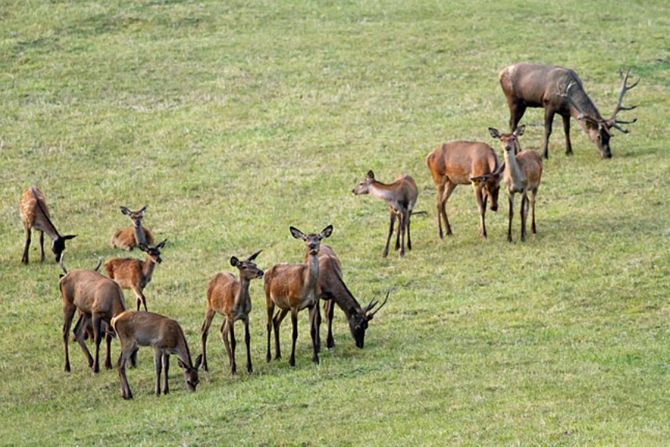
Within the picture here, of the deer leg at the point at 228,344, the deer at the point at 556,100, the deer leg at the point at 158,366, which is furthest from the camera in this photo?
the deer at the point at 556,100

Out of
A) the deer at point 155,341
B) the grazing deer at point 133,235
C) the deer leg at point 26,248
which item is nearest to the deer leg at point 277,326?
the deer at point 155,341

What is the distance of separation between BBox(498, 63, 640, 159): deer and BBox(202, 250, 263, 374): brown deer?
11841 mm

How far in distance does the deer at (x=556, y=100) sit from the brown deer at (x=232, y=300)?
38.8 feet

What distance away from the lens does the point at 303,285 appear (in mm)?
17609

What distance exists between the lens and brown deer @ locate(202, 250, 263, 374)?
17.5 m

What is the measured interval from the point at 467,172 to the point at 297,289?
6.64 m

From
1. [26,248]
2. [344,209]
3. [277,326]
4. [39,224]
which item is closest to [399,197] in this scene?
[344,209]

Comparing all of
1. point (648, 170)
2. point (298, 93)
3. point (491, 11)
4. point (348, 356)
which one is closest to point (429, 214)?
point (648, 170)

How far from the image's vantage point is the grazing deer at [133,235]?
23.9 meters

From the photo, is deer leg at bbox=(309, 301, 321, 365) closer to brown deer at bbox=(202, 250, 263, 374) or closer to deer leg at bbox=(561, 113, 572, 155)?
brown deer at bbox=(202, 250, 263, 374)

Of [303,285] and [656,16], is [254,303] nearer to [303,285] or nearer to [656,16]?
[303,285]

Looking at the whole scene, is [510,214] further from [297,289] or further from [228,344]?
[228,344]

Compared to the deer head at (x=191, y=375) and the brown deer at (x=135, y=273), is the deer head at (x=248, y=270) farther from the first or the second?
the brown deer at (x=135, y=273)

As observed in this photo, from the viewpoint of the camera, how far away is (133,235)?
79.2ft
